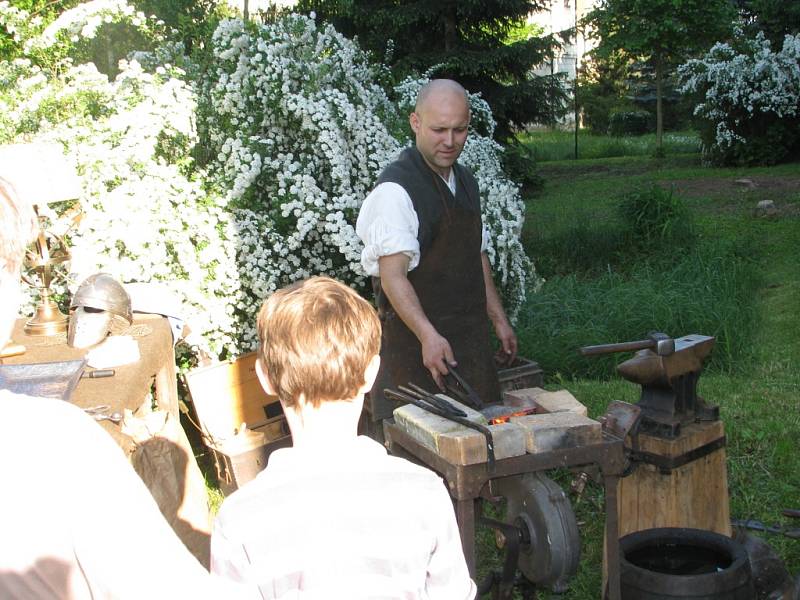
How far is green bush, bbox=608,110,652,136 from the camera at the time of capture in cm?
3058

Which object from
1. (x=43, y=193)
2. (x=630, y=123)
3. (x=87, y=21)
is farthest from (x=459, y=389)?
(x=630, y=123)

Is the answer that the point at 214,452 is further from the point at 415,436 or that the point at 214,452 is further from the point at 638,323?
the point at 638,323

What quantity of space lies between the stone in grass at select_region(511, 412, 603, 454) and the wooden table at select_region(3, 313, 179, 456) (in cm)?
130

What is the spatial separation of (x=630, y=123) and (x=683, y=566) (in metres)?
29.2

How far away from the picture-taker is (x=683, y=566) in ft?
10.5

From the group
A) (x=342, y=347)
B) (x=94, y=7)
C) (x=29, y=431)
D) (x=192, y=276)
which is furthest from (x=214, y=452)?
(x=94, y=7)

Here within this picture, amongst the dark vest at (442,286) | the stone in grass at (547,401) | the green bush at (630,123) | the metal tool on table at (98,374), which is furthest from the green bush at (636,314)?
the green bush at (630,123)

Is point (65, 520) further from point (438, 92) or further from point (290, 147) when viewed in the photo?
point (290, 147)

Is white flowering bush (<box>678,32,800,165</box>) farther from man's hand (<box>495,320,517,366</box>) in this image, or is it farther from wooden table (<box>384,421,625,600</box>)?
wooden table (<box>384,421,625,600</box>)

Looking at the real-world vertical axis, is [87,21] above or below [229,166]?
above

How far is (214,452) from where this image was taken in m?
4.84

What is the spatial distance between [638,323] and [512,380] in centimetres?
242

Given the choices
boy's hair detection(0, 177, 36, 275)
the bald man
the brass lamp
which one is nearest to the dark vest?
the bald man

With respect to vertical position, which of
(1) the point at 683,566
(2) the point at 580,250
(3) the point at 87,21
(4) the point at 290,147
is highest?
(3) the point at 87,21
